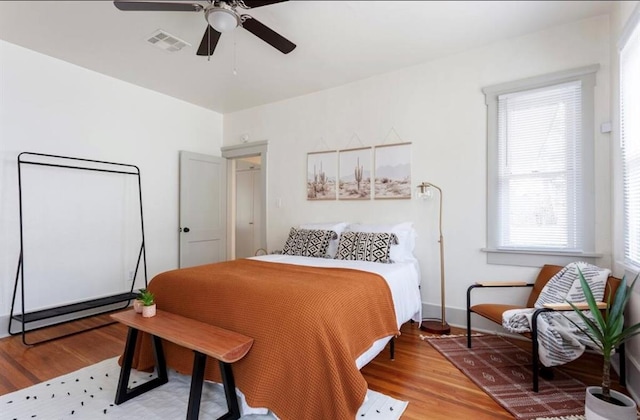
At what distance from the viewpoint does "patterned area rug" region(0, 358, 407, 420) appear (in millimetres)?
1868

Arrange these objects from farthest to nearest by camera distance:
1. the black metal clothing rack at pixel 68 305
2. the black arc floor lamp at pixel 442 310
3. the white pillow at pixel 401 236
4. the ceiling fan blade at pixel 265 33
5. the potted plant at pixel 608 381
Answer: the white pillow at pixel 401 236
the black arc floor lamp at pixel 442 310
the black metal clothing rack at pixel 68 305
the ceiling fan blade at pixel 265 33
the potted plant at pixel 608 381

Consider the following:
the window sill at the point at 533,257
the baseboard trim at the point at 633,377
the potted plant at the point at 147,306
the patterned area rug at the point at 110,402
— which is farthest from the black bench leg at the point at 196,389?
the window sill at the point at 533,257

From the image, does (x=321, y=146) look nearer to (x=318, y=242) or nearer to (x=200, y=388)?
(x=318, y=242)

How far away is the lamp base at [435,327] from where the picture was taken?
121 inches

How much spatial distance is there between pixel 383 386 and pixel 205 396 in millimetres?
1183

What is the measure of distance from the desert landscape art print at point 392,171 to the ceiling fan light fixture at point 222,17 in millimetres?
2150

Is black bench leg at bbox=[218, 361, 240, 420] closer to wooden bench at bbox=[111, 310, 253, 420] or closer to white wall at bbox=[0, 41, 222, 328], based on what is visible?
wooden bench at bbox=[111, 310, 253, 420]

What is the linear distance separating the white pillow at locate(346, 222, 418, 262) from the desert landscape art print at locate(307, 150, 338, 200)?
0.76 metres

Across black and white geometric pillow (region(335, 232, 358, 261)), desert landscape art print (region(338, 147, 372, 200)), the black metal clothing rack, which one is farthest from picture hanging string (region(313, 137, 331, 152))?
the black metal clothing rack

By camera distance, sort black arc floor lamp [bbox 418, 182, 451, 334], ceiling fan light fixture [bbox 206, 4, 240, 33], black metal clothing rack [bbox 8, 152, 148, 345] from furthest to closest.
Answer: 1. black arc floor lamp [bbox 418, 182, 451, 334]
2. black metal clothing rack [bbox 8, 152, 148, 345]
3. ceiling fan light fixture [bbox 206, 4, 240, 33]

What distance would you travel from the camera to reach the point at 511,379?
7.30 feet

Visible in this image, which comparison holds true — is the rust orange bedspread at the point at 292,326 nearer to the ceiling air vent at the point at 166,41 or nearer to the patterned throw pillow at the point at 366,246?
the patterned throw pillow at the point at 366,246

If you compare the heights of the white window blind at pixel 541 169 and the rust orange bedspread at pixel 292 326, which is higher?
the white window blind at pixel 541 169

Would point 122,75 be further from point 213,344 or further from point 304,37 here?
point 213,344
